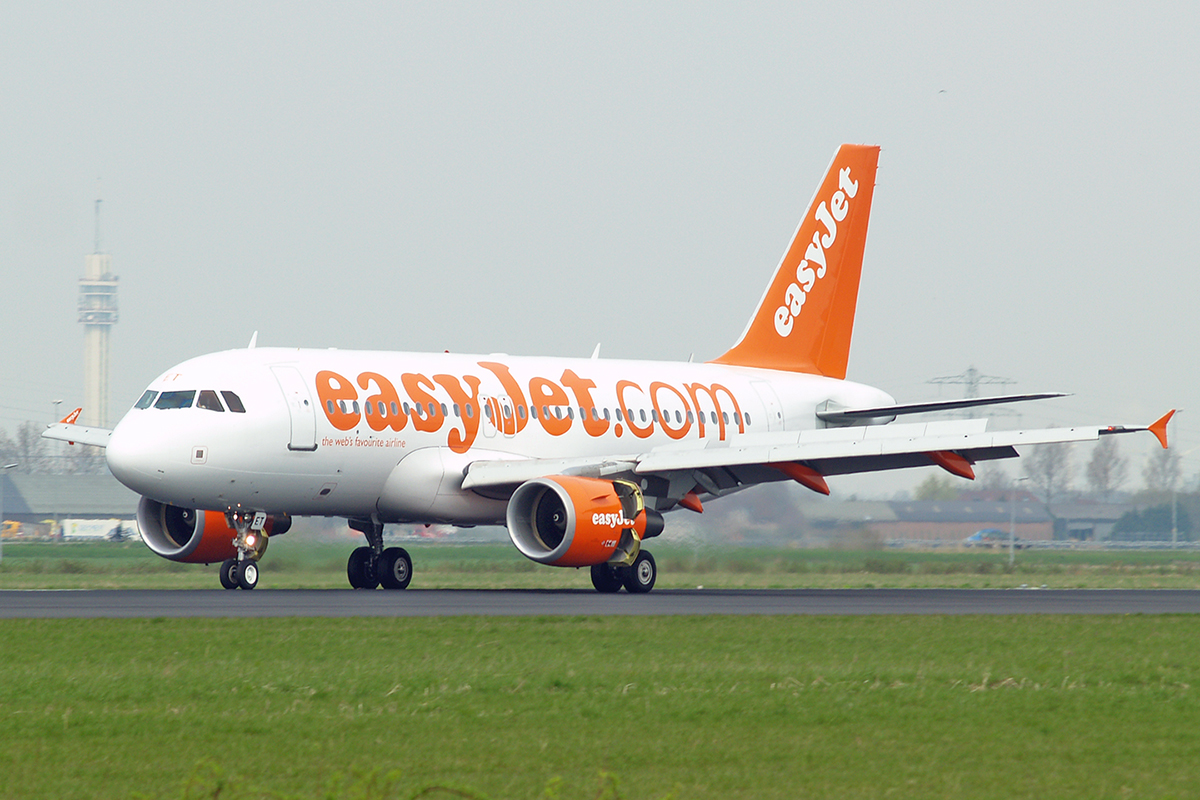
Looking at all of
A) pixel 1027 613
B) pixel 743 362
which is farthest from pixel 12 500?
pixel 1027 613

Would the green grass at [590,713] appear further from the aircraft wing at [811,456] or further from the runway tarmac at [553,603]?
the aircraft wing at [811,456]

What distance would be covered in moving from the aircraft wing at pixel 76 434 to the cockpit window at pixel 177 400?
4.13 metres

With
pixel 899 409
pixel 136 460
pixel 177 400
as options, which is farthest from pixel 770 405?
pixel 136 460

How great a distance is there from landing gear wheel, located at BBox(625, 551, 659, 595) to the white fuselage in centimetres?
289

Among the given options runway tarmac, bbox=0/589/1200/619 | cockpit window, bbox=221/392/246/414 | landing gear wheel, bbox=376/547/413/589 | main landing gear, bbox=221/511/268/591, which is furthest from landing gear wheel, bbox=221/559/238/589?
landing gear wheel, bbox=376/547/413/589

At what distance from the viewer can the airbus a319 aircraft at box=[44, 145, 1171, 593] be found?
2786 cm

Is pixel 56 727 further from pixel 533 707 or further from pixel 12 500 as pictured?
pixel 12 500

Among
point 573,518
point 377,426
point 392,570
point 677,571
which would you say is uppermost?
point 377,426

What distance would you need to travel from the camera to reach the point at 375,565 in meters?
32.0

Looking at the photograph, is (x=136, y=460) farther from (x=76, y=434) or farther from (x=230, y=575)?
(x=76, y=434)

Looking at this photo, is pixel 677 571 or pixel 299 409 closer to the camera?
pixel 299 409

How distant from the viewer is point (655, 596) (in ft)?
93.1

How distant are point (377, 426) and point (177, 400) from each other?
3.49 meters

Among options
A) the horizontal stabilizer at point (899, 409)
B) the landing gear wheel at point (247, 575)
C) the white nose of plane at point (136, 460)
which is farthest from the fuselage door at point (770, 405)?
the white nose of plane at point (136, 460)
